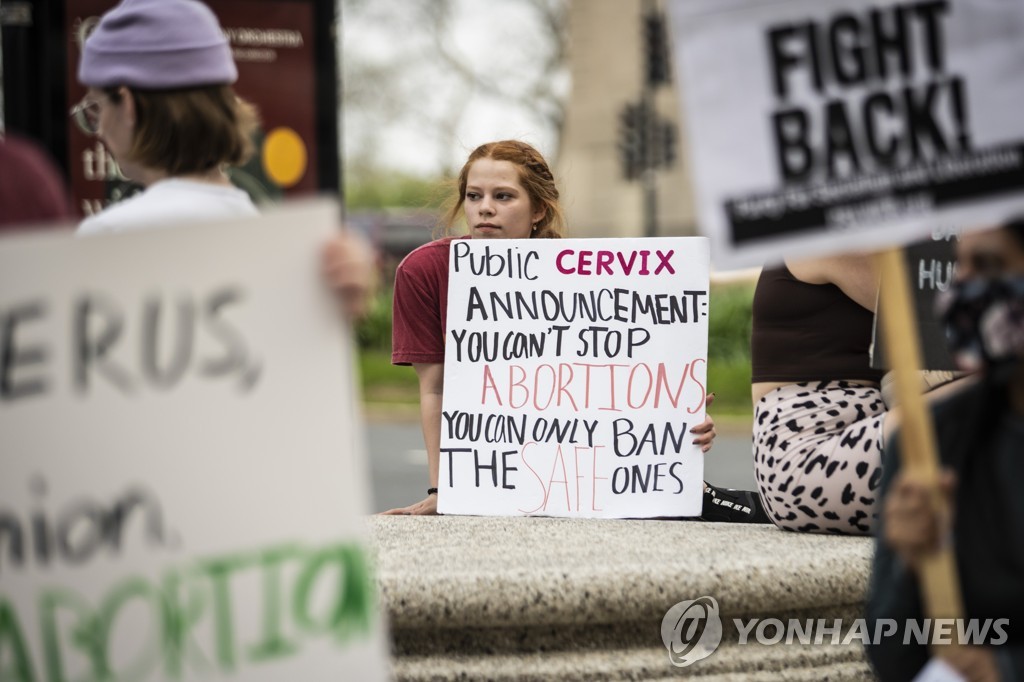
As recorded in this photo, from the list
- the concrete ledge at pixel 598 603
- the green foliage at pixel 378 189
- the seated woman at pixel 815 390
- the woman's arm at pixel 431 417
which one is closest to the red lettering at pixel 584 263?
the woman's arm at pixel 431 417

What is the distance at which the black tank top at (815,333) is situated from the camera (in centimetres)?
402

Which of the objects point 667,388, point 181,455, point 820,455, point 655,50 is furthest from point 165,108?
point 655,50

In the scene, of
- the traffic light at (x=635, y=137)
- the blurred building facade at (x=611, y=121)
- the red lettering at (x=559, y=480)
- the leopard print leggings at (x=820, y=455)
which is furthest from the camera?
the blurred building facade at (x=611, y=121)

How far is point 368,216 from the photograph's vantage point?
3172 cm

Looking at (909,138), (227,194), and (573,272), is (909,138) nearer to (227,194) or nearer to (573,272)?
(227,194)

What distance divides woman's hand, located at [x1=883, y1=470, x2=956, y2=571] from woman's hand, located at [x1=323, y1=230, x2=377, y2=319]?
86cm

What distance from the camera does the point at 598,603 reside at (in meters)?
3.14

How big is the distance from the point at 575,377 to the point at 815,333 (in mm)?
834

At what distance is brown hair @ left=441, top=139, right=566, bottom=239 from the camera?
488cm

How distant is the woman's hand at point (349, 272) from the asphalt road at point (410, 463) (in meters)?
7.88

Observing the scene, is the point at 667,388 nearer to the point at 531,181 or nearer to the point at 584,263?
the point at 584,263

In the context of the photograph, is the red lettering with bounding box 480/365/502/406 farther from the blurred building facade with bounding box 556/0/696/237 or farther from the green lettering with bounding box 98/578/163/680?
the blurred building facade with bounding box 556/0/696/237

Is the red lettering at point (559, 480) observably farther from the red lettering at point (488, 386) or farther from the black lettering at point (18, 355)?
the black lettering at point (18, 355)

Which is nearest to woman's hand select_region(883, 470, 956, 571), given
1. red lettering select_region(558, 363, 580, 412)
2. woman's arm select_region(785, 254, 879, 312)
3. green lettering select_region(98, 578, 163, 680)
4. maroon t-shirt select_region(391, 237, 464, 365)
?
green lettering select_region(98, 578, 163, 680)
